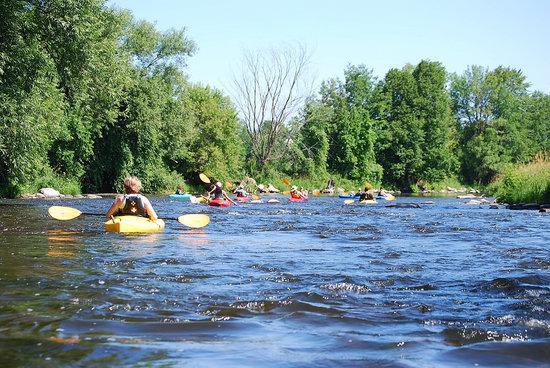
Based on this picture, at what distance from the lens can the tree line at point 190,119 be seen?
18.2 meters

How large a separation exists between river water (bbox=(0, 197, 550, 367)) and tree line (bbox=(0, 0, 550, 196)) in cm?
919

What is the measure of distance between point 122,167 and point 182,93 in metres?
7.58

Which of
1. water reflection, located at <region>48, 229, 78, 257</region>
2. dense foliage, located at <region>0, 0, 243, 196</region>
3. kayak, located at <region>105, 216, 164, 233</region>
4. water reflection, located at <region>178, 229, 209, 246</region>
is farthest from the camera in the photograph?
dense foliage, located at <region>0, 0, 243, 196</region>

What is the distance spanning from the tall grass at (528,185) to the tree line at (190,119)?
16.0 metres

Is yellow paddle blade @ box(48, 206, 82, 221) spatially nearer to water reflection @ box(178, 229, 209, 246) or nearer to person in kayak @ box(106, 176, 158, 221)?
person in kayak @ box(106, 176, 158, 221)

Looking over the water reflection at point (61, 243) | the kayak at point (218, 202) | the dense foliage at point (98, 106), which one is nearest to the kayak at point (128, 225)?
the water reflection at point (61, 243)

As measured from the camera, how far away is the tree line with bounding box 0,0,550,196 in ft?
59.9

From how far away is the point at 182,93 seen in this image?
41.2m

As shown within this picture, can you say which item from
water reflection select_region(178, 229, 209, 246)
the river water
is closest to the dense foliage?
water reflection select_region(178, 229, 209, 246)

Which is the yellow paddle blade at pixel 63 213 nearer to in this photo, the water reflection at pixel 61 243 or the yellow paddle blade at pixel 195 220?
the water reflection at pixel 61 243

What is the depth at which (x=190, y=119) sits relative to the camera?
40.6 m

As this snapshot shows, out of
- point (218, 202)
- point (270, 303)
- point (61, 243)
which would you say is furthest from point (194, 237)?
point (218, 202)

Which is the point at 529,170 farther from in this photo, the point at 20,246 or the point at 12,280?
the point at 12,280

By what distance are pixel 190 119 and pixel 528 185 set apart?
2235 centimetres
